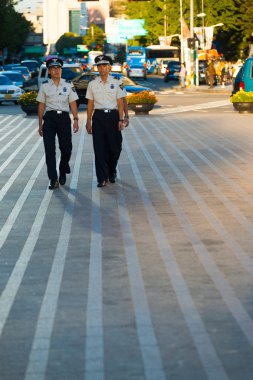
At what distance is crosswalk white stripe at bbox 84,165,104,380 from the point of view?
6842 millimetres

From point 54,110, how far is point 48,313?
28.6 ft

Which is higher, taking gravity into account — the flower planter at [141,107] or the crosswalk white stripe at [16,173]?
the crosswalk white stripe at [16,173]

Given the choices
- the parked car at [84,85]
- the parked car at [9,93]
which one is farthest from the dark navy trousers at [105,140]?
the parked car at [9,93]

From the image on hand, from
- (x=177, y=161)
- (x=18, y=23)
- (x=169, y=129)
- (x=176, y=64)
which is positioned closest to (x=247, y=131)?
(x=169, y=129)

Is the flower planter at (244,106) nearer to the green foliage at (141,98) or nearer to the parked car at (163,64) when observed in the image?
the green foliage at (141,98)

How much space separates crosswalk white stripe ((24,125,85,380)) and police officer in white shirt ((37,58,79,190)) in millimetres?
3201

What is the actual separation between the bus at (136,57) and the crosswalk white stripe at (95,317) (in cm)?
9718

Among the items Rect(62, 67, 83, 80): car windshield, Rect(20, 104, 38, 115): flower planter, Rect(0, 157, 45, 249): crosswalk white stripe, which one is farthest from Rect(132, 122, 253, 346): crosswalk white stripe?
Rect(62, 67, 83, 80): car windshield

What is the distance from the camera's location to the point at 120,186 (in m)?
17.1

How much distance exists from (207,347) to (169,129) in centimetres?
2429

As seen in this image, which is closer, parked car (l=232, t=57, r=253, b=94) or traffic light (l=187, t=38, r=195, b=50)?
parked car (l=232, t=57, r=253, b=94)

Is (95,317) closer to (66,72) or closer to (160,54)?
(66,72)

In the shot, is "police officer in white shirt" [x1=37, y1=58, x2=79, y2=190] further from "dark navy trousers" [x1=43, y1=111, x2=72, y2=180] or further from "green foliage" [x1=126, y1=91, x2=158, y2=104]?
"green foliage" [x1=126, y1=91, x2=158, y2=104]

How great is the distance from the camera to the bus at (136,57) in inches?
4359
